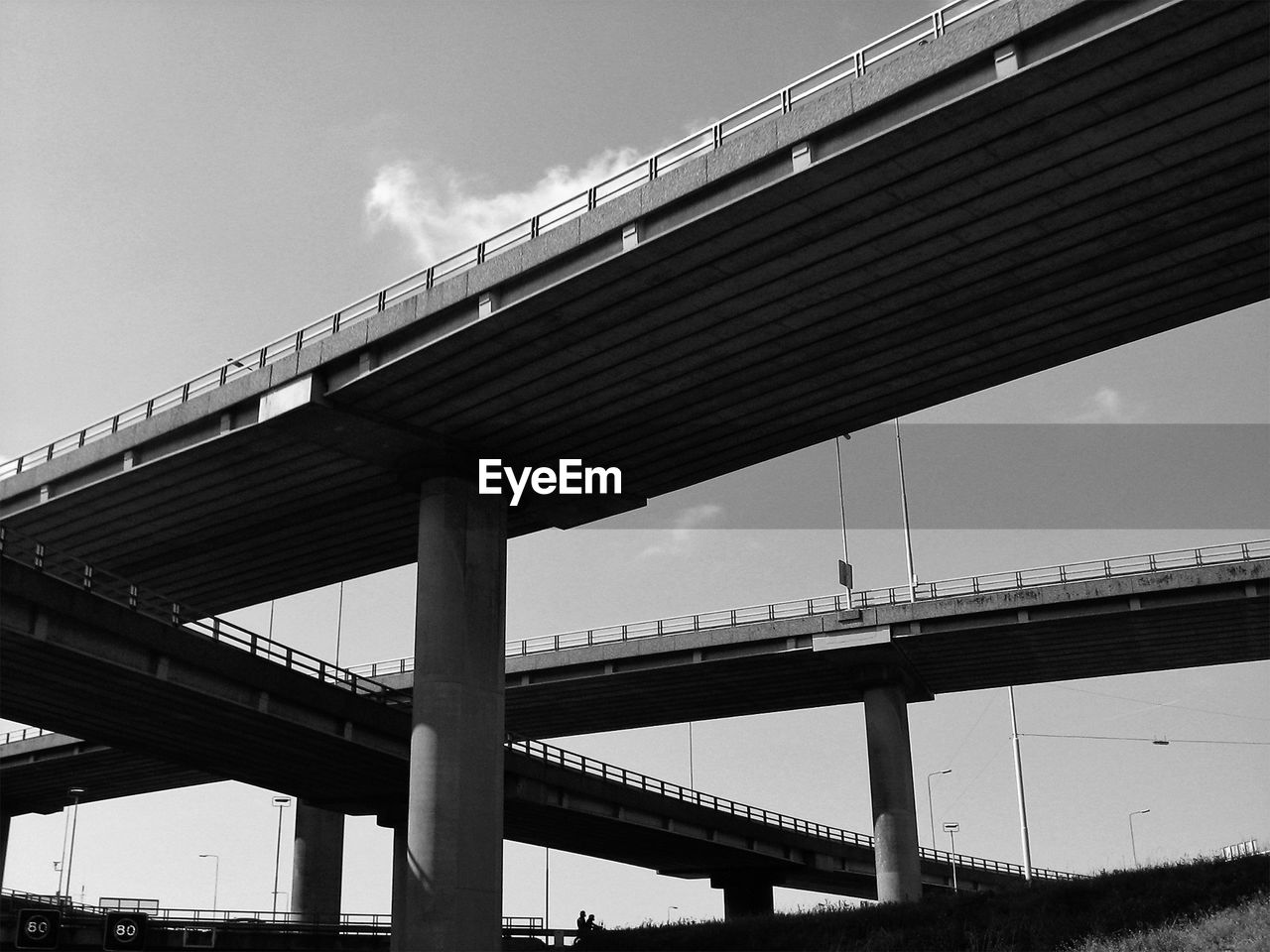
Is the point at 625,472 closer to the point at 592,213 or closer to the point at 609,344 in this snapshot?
the point at 609,344

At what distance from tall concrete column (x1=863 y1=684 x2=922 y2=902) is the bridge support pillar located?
76.2 ft

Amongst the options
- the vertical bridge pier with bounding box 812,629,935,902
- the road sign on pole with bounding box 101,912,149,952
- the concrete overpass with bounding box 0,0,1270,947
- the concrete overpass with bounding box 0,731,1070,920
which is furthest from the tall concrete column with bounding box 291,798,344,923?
the vertical bridge pier with bounding box 812,629,935,902

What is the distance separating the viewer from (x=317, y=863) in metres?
61.3

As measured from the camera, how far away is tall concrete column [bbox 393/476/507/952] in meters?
35.0

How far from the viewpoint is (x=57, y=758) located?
6400 cm

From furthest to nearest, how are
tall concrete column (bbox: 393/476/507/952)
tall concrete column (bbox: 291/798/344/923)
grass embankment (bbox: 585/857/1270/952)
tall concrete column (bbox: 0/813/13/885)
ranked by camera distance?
tall concrete column (bbox: 0/813/13/885), tall concrete column (bbox: 291/798/344/923), tall concrete column (bbox: 393/476/507/952), grass embankment (bbox: 585/857/1270/952)

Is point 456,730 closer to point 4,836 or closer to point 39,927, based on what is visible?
point 39,927

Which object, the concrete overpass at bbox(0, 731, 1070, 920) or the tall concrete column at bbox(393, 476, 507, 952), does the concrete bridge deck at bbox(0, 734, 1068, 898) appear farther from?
the tall concrete column at bbox(393, 476, 507, 952)

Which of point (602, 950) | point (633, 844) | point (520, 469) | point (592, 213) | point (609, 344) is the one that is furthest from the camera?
point (633, 844)

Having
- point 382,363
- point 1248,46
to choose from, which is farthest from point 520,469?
point 1248,46

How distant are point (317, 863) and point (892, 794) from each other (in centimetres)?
2649

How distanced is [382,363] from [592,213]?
7821 millimetres

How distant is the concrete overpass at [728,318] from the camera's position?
990 inches

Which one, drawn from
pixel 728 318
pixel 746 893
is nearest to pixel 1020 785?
pixel 746 893
